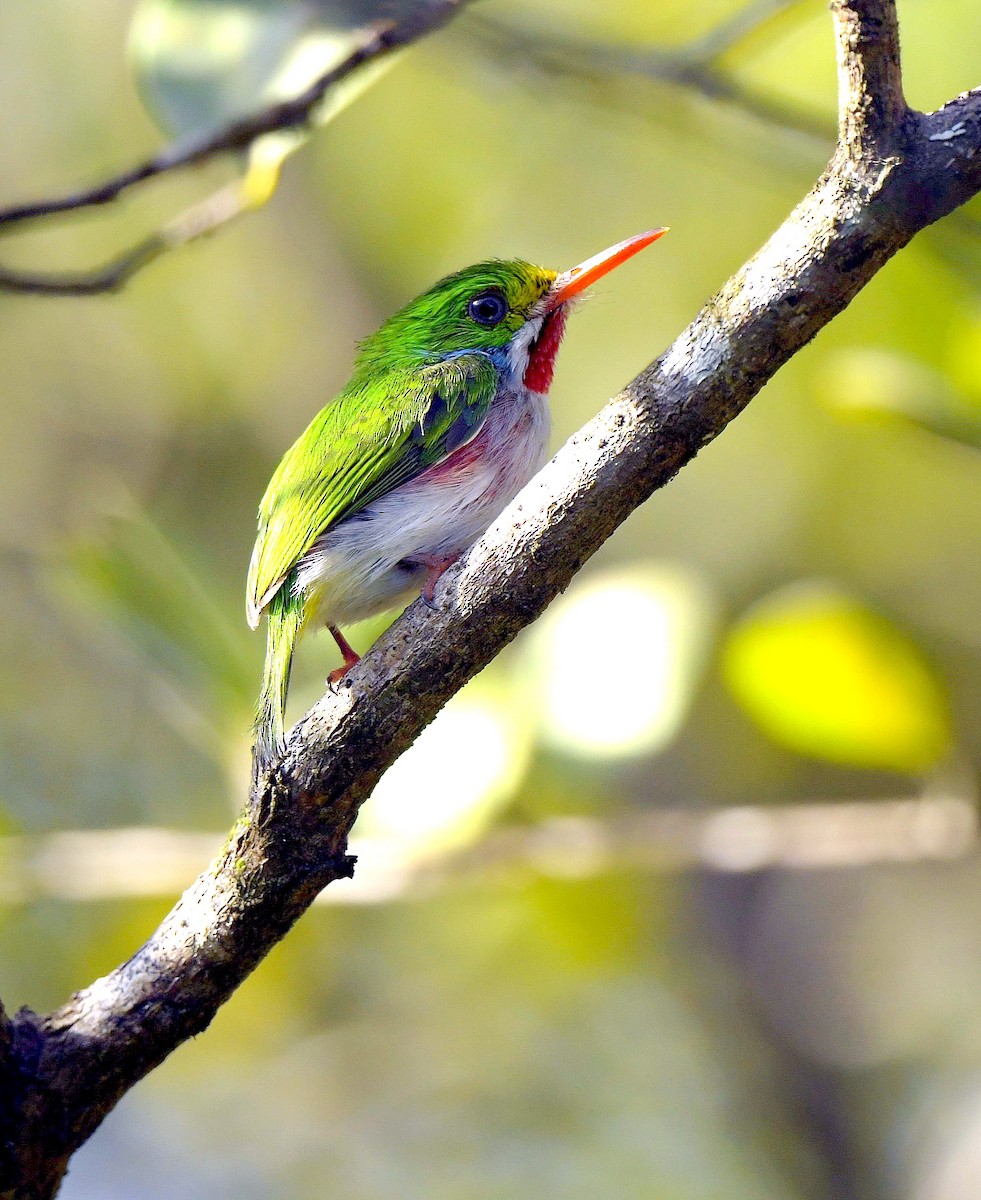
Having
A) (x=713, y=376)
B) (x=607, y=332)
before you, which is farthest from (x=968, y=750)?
(x=713, y=376)

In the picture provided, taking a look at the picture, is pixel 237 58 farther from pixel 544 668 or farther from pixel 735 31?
pixel 544 668

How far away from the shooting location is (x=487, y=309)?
3.29 metres

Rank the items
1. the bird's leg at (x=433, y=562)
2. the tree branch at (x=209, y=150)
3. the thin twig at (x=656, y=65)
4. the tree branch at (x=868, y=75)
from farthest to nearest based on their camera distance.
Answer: the thin twig at (x=656, y=65) → the bird's leg at (x=433, y=562) → the tree branch at (x=209, y=150) → the tree branch at (x=868, y=75)

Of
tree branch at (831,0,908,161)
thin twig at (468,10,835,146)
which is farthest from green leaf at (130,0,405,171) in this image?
tree branch at (831,0,908,161)

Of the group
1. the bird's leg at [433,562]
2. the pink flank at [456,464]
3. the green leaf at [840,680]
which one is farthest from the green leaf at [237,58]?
the green leaf at [840,680]

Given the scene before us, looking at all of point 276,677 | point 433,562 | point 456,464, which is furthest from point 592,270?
point 276,677

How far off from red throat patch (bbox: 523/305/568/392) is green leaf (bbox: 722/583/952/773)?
0.77m

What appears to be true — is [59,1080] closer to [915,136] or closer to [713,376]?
[713,376]

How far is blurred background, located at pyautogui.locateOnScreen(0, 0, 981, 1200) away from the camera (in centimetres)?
331

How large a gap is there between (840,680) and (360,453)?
1.28 meters

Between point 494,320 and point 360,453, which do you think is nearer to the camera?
point 360,453

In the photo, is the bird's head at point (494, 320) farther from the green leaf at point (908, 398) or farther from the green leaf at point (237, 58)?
the green leaf at point (908, 398)

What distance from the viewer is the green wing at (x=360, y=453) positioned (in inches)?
108

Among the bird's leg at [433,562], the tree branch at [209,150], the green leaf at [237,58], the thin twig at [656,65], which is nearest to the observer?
the tree branch at [209,150]
